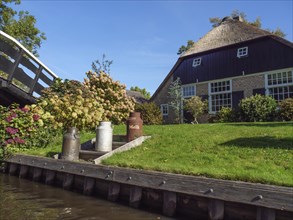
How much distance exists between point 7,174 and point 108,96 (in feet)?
20.6

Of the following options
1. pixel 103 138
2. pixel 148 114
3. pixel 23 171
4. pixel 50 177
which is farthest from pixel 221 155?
pixel 148 114

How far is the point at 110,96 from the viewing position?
50.3 feet

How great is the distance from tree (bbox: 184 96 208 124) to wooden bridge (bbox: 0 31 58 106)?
10.5 meters

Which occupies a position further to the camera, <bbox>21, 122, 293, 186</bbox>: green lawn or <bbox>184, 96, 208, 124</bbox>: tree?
<bbox>184, 96, 208, 124</bbox>: tree

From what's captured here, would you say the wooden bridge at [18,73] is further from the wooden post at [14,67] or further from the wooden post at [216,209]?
the wooden post at [216,209]

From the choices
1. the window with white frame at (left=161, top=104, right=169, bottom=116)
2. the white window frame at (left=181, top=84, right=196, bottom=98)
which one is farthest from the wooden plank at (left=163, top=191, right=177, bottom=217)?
the window with white frame at (left=161, top=104, right=169, bottom=116)

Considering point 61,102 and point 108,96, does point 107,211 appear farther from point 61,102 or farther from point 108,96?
point 108,96

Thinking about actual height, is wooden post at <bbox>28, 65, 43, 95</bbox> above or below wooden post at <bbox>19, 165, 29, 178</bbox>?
above

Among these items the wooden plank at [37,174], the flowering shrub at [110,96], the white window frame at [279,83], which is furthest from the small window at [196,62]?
the wooden plank at [37,174]

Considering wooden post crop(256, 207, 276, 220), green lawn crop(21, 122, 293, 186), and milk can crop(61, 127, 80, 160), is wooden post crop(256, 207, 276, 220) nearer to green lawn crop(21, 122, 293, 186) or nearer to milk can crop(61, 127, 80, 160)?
green lawn crop(21, 122, 293, 186)

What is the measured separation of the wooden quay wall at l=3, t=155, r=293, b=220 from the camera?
447 centimetres

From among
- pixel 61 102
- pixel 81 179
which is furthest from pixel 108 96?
pixel 81 179

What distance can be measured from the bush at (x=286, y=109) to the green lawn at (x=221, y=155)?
782 centimetres

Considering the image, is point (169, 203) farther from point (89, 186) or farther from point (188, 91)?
point (188, 91)
